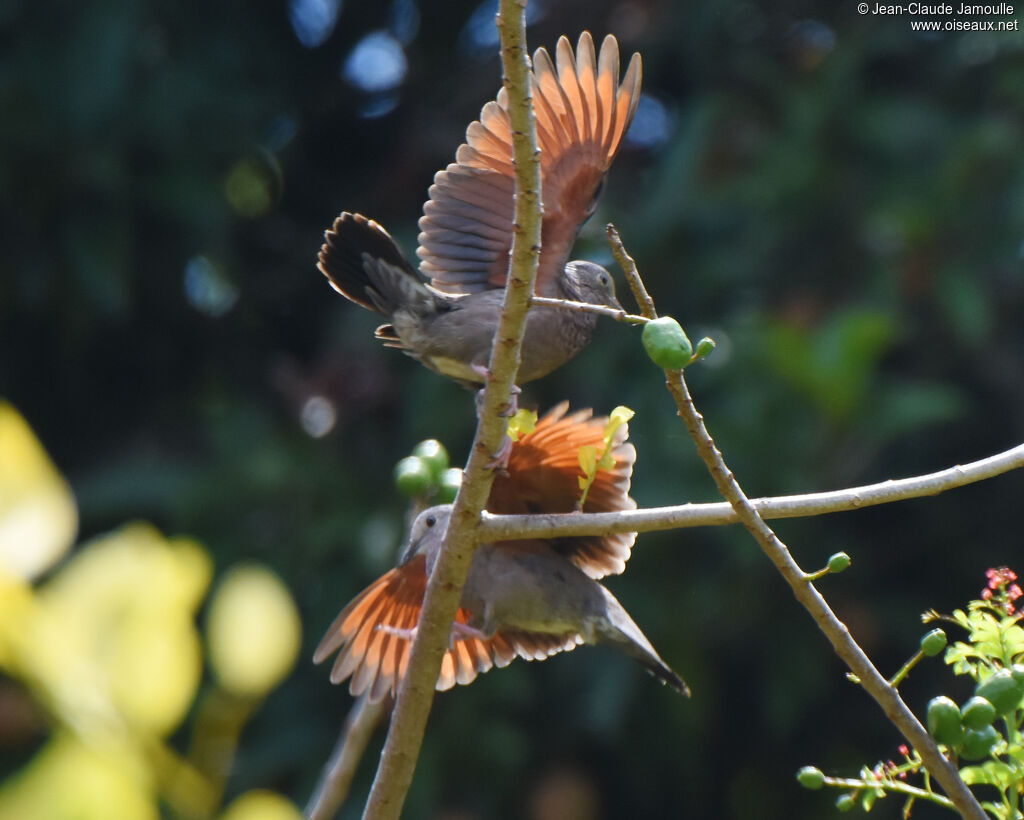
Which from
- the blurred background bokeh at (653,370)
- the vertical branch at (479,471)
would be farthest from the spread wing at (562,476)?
the blurred background bokeh at (653,370)

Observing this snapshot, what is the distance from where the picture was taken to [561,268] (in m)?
2.84

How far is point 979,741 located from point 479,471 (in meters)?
0.67

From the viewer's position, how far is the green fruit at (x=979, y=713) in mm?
1319

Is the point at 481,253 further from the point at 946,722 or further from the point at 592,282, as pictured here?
the point at 946,722

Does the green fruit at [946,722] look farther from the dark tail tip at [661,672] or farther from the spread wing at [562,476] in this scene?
the dark tail tip at [661,672]

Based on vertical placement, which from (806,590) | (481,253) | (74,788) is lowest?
(806,590)

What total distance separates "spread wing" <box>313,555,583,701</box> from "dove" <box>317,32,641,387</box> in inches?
19.9

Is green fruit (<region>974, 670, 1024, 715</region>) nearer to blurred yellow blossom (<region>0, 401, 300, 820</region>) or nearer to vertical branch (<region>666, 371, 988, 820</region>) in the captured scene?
vertical branch (<region>666, 371, 988, 820</region>)

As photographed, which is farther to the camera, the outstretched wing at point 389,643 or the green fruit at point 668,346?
the outstretched wing at point 389,643

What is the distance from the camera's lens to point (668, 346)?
4.49 feet

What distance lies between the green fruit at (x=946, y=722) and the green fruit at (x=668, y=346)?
476mm

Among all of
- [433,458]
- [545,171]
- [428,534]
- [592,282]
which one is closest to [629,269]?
[433,458]

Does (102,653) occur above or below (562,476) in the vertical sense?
above

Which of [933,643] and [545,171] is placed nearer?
[933,643]
